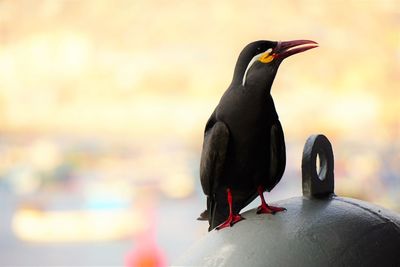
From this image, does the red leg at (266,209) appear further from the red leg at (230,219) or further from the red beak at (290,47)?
the red beak at (290,47)

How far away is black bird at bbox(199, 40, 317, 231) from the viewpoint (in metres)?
1.05

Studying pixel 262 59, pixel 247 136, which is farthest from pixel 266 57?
pixel 247 136

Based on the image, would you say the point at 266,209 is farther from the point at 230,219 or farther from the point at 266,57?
the point at 266,57

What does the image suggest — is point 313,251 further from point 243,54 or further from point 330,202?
point 243,54

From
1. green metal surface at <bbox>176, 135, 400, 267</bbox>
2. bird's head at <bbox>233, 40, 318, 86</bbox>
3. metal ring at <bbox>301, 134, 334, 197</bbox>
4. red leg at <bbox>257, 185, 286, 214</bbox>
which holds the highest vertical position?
bird's head at <bbox>233, 40, 318, 86</bbox>

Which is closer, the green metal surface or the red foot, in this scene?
→ the green metal surface

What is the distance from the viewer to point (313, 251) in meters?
0.93

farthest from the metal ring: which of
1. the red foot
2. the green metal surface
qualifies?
the red foot

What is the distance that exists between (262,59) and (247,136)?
0.39 ft

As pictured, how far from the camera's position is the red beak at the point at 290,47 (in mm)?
1064

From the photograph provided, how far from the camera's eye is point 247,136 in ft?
3.49

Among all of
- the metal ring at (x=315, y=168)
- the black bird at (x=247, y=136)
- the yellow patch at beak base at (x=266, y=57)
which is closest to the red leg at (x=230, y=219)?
the black bird at (x=247, y=136)

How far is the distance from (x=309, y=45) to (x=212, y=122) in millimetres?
197

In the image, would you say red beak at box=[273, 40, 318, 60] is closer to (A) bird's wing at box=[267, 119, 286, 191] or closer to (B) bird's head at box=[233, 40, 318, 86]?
(B) bird's head at box=[233, 40, 318, 86]
